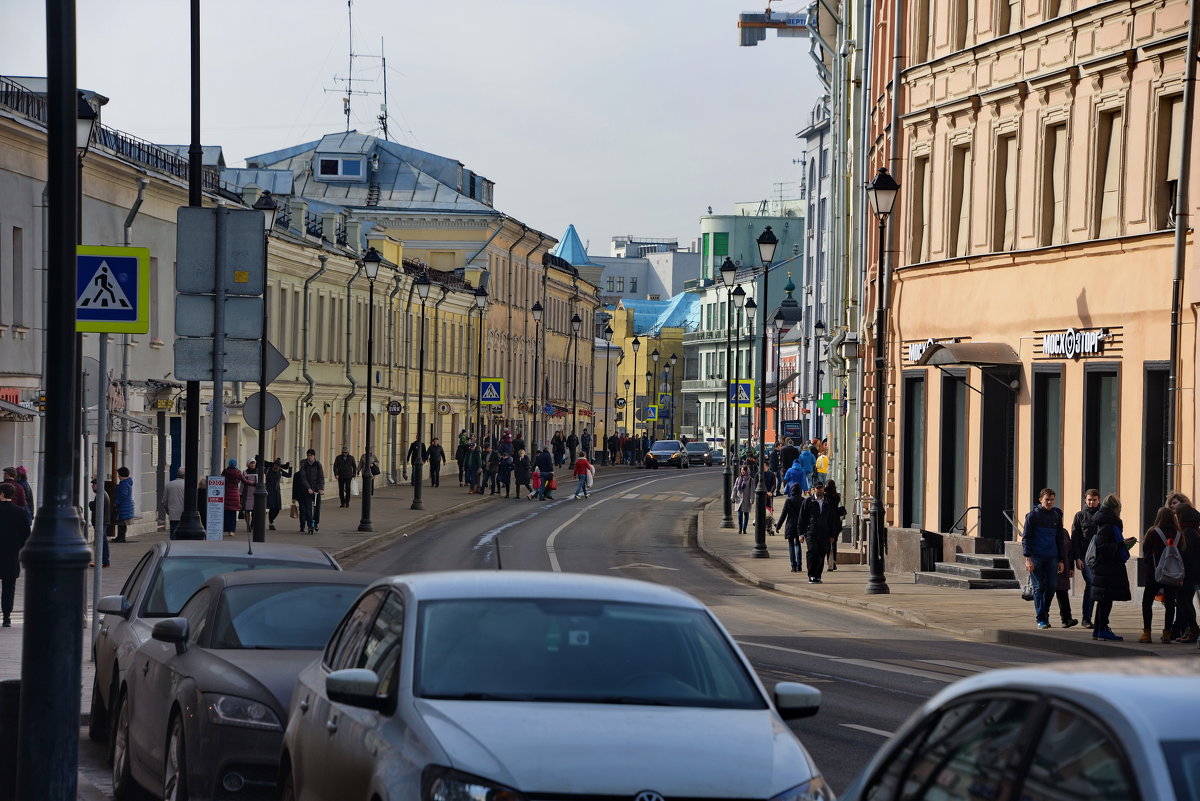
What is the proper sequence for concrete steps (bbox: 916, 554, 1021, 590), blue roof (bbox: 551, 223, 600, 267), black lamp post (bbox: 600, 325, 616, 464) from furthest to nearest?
1. blue roof (bbox: 551, 223, 600, 267)
2. black lamp post (bbox: 600, 325, 616, 464)
3. concrete steps (bbox: 916, 554, 1021, 590)

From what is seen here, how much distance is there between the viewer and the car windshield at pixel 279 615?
10312mm

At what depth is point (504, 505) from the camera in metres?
59.7

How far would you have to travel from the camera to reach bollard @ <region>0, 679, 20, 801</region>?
995 cm

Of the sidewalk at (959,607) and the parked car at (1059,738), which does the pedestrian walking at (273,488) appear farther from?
the parked car at (1059,738)

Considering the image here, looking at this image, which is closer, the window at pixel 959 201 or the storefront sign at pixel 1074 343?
the storefront sign at pixel 1074 343

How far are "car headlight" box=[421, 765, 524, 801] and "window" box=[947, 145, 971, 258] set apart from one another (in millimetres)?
28628

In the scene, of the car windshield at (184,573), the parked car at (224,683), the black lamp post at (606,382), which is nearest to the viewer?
the parked car at (224,683)

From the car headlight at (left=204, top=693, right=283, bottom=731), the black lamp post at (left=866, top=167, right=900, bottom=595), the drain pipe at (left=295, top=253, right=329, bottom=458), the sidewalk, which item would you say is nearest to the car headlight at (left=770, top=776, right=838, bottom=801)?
the car headlight at (left=204, top=693, right=283, bottom=731)

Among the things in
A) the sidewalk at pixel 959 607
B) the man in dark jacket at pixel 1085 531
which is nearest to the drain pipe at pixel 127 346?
the sidewalk at pixel 959 607

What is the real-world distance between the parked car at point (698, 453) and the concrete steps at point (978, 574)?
71.5 meters

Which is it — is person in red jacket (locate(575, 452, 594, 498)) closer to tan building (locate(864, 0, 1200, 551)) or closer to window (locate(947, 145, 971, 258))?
tan building (locate(864, 0, 1200, 551))

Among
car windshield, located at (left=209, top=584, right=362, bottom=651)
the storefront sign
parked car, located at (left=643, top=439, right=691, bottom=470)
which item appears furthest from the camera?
parked car, located at (left=643, top=439, right=691, bottom=470)

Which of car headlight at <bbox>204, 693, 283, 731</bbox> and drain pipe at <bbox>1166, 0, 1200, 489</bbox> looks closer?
car headlight at <bbox>204, 693, 283, 731</bbox>

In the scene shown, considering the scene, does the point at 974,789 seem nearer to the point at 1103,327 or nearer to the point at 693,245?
the point at 1103,327
